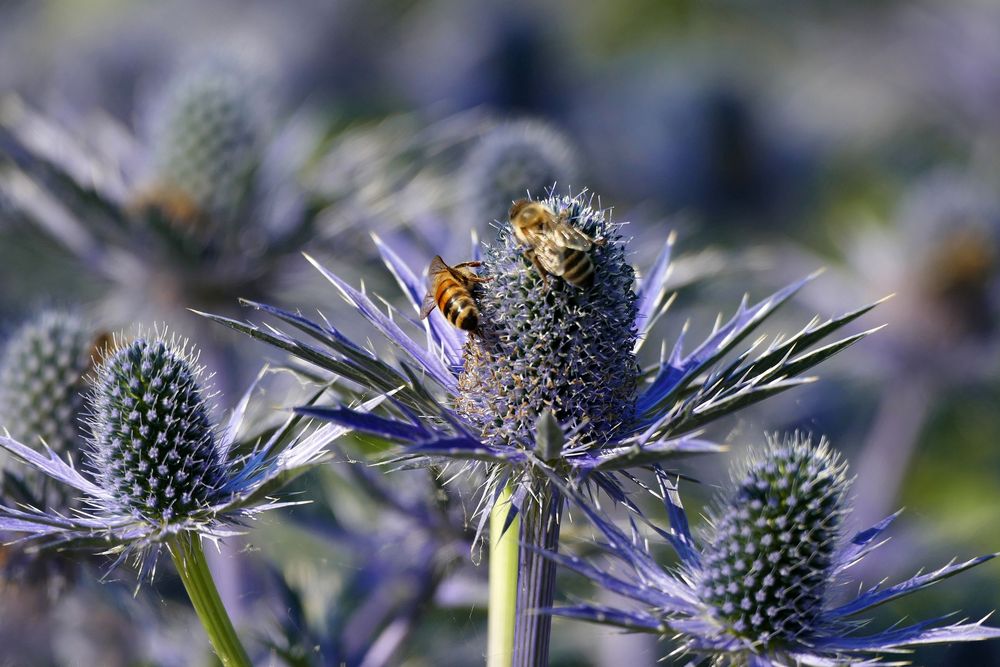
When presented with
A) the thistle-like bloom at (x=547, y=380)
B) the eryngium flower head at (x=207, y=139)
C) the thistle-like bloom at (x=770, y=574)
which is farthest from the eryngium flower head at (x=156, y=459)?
the eryngium flower head at (x=207, y=139)

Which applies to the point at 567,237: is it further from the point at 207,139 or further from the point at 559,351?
the point at 207,139

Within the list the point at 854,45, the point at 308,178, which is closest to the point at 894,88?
the point at 854,45

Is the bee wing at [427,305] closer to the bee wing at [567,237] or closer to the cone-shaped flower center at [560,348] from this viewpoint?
the cone-shaped flower center at [560,348]

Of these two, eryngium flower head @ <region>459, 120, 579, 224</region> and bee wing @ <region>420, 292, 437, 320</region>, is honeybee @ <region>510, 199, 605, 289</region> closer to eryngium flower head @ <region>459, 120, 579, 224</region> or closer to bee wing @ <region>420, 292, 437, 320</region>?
bee wing @ <region>420, 292, 437, 320</region>

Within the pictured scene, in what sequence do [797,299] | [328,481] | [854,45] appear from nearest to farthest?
1. [328,481]
2. [797,299]
3. [854,45]

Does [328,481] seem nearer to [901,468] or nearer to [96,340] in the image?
[96,340]

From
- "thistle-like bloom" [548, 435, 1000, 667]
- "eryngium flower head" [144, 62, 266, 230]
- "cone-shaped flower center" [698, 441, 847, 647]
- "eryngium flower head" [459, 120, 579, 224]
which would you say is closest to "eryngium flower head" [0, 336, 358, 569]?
"thistle-like bloom" [548, 435, 1000, 667]
